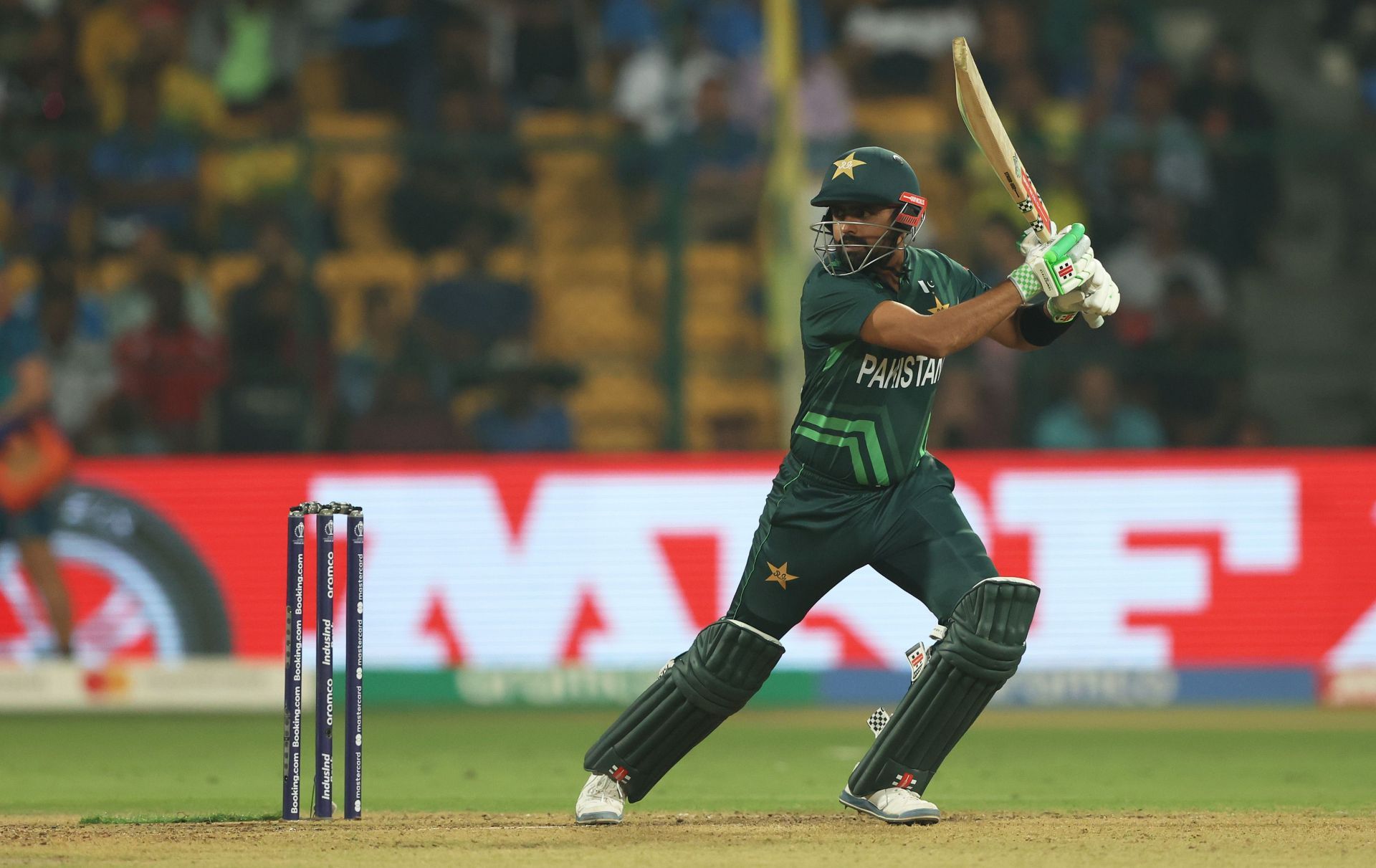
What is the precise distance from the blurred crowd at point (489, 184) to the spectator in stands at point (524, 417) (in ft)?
0.06

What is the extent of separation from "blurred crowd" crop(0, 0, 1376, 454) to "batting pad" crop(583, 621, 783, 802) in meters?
5.58

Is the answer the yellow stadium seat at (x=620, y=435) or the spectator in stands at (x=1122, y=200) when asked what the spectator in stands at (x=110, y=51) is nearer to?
the yellow stadium seat at (x=620, y=435)

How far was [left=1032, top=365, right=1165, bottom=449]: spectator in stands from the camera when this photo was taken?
11328 mm

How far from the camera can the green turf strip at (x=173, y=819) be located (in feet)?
19.6

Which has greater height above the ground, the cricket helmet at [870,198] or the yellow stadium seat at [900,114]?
the yellow stadium seat at [900,114]

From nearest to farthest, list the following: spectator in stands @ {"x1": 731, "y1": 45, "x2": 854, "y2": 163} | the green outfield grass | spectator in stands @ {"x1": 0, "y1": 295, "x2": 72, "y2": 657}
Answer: the green outfield grass → spectator in stands @ {"x1": 0, "y1": 295, "x2": 72, "y2": 657} → spectator in stands @ {"x1": 731, "y1": 45, "x2": 854, "y2": 163}

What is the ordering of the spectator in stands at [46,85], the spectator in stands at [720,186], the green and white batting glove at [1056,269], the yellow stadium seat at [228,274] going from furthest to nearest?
the spectator in stands at [46,85], the spectator in stands at [720,186], the yellow stadium seat at [228,274], the green and white batting glove at [1056,269]

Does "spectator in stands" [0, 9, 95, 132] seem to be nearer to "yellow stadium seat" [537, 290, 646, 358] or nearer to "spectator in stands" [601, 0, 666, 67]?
"yellow stadium seat" [537, 290, 646, 358]

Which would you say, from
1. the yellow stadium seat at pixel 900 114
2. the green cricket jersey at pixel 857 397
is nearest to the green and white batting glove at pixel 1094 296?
the green cricket jersey at pixel 857 397

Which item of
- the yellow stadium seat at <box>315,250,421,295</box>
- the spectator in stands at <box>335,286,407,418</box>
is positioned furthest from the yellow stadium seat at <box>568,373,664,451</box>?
the yellow stadium seat at <box>315,250,421,295</box>

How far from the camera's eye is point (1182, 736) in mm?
9109

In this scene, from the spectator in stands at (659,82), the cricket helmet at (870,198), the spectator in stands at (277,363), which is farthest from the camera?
the spectator in stands at (659,82)

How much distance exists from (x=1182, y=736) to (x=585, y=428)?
13.6 ft

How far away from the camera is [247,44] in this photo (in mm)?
13172
